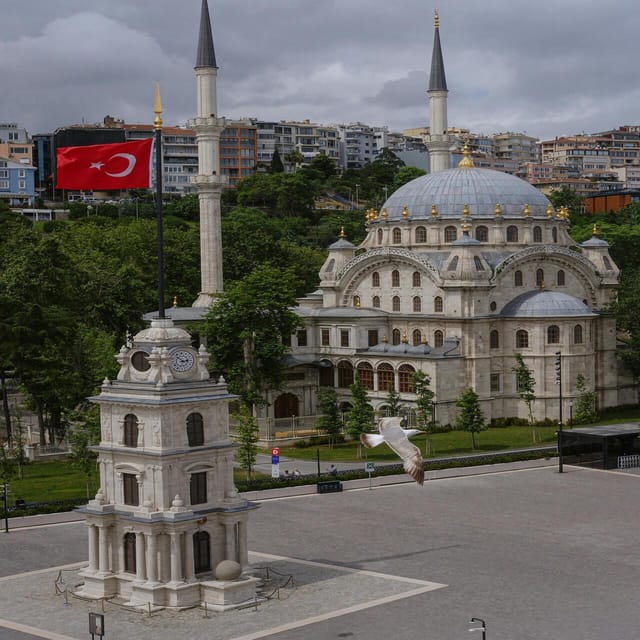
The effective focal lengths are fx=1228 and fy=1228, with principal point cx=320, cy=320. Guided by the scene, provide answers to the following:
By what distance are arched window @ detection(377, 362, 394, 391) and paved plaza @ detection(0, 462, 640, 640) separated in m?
18.7

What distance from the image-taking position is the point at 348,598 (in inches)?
1439

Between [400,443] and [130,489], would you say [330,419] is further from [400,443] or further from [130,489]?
[400,443]

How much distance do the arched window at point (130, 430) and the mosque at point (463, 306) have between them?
3669 centimetres

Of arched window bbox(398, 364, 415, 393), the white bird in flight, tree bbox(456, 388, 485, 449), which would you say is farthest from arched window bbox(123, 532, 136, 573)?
arched window bbox(398, 364, 415, 393)

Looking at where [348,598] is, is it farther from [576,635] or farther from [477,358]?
[477,358]

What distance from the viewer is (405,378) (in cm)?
7362

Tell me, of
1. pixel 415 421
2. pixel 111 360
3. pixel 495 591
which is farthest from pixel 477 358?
pixel 495 591

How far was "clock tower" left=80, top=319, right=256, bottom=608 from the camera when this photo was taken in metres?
36.0

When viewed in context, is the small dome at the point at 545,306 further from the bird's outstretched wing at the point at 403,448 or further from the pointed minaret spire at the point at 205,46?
the bird's outstretched wing at the point at 403,448

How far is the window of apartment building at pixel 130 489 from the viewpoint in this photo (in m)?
37.0

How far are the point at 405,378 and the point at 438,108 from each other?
24.2 m

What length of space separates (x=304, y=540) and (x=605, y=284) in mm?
42360

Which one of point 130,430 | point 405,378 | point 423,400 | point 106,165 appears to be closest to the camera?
point 130,430

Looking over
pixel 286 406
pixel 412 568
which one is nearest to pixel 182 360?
pixel 412 568
